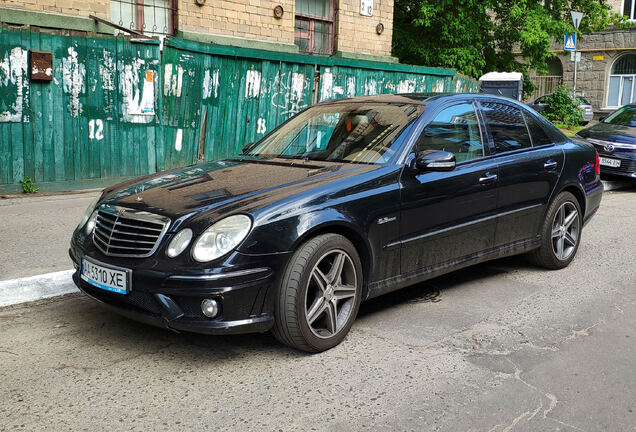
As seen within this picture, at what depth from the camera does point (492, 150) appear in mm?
5422

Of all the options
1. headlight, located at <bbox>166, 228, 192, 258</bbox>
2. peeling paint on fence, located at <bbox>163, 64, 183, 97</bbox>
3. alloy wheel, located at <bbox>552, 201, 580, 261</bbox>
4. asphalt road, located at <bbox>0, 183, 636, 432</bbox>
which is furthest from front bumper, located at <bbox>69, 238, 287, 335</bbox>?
peeling paint on fence, located at <bbox>163, 64, 183, 97</bbox>

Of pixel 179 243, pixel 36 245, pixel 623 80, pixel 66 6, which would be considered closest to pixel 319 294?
pixel 179 243

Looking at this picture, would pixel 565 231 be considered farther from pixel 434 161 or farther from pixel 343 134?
pixel 343 134

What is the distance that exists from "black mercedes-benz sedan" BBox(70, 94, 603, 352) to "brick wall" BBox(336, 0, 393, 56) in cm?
919

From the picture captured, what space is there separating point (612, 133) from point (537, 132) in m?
7.30

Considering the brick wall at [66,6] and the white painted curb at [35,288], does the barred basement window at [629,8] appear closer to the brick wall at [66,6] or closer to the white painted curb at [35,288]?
the brick wall at [66,6]

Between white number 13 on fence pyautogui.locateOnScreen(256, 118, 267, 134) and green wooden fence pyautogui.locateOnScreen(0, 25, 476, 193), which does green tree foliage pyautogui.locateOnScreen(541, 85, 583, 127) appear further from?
white number 13 on fence pyautogui.locateOnScreen(256, 118, 267, 134)

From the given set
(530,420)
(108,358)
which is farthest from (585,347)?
(108,358)

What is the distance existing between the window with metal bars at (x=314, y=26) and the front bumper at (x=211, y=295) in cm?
1107

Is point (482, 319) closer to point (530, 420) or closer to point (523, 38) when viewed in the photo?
point (530, 420)

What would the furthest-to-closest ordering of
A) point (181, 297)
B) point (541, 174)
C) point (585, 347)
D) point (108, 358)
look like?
point (541, 174), point (585, 347), point (108, 358), point (181, 297)

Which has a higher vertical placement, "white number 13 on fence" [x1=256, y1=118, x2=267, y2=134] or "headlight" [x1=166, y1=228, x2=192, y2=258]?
"white number 13 on fence" [x1=256, y1=118, x2=267, y2=134]

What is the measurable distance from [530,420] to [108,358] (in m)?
2.38

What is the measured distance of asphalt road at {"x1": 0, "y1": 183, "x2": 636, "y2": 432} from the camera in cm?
330
